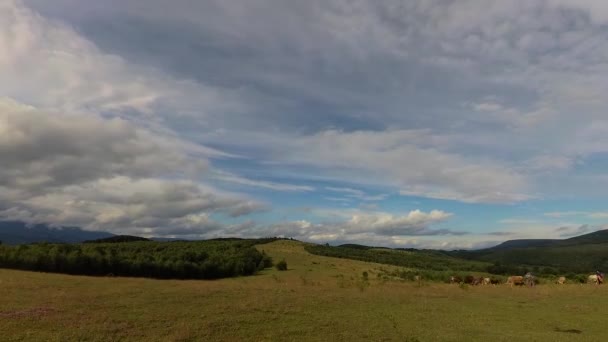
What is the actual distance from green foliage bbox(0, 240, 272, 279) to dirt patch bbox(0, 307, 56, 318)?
52930 mm

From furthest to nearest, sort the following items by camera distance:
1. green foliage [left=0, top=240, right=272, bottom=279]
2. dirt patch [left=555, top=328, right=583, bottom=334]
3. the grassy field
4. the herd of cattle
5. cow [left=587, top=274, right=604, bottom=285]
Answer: green foliage [left=0, top=240, right=272, bottom=279] → the herd of cattle → cow [left=587, top=274, right=604, bottom=285] → dirt patch [left=555, top=328, right=583, bottom=334] → the grassy field

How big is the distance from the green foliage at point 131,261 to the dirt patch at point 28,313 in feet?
174

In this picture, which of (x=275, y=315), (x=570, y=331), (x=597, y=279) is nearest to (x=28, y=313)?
(x=275, y=315)

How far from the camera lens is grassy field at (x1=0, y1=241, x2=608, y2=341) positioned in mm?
20484

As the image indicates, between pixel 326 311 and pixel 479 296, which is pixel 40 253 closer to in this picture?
pixel 326 311

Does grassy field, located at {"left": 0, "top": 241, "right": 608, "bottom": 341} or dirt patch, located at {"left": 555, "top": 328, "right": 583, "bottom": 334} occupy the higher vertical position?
grassy field, located at {"left": 0, "top": 241, "right": 608, "bottom": 341}

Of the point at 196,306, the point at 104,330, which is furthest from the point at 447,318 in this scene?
the point at 104,330

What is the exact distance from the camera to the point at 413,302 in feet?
113

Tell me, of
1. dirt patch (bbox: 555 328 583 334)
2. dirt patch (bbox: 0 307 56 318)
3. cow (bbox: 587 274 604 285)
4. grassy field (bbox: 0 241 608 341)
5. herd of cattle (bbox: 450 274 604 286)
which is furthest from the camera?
herd of cattle (bbox: 450 274 604 286)

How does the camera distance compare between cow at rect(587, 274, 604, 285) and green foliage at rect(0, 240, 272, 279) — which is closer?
cow at rect(587, 274, 604, 285)

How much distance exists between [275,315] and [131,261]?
60952mm

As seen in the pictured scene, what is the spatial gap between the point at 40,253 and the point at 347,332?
65.8 m

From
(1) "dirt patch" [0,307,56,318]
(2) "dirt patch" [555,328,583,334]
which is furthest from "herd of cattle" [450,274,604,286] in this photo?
(1) "dirt patch" [0,307,56,318]

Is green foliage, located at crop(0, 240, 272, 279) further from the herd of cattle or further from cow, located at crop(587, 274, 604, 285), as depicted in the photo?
cow, located at crop(587, 274, 604, 285)
